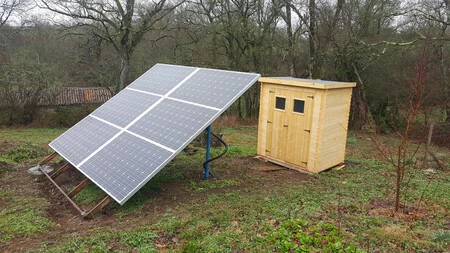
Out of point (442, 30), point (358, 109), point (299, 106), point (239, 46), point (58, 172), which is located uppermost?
point (442, 30)

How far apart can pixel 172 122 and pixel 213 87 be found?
123 cm

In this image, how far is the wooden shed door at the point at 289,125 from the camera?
7891mm

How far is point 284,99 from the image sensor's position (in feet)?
27.1

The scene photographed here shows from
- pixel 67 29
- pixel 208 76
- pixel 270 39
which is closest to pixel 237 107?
pixel 270 39

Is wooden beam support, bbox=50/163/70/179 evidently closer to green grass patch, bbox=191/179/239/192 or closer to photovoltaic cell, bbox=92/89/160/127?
photovoltaic cell, bbox=92/89/160/127

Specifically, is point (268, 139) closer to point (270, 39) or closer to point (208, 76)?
point (208, 76)

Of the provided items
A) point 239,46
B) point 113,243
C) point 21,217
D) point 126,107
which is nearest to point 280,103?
point 126,107

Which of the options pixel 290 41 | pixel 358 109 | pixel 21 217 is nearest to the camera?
pixel 21 217

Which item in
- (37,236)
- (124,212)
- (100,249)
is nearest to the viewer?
(100,249)

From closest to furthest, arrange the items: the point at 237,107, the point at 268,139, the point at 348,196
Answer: the point at 348,196 < the point at 268,139 < the point at 237,107

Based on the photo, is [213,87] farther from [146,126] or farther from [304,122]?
[304,122]

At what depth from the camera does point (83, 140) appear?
7.10 m

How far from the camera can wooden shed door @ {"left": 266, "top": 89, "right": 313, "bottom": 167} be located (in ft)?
25.9

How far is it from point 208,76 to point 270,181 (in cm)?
275
